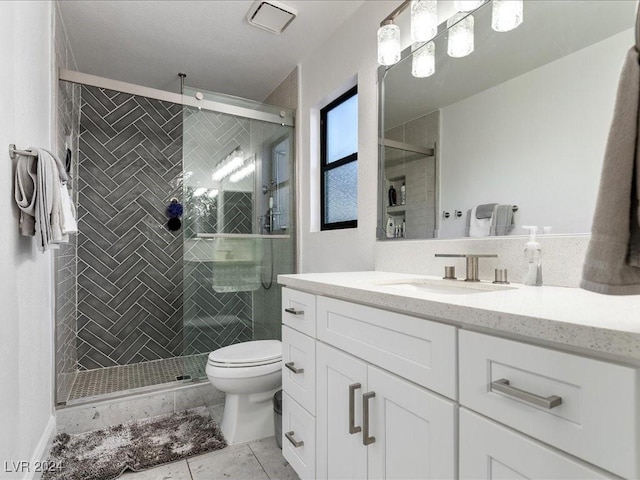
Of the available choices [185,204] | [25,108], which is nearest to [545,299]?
[25,108]

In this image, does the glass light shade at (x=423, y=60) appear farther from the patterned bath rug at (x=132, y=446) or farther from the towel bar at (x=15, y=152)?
the patterned bath rug at (x=132, y=446)

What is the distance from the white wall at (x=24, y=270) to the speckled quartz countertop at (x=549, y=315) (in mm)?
1245

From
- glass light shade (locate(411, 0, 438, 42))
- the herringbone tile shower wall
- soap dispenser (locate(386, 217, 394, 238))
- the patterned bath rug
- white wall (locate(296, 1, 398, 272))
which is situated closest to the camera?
glass light shade (locate(411, 0, 438, 42))

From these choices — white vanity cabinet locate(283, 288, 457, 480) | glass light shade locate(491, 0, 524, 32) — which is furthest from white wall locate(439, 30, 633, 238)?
white vanity cabinet locate(283, 288, 457, 480)

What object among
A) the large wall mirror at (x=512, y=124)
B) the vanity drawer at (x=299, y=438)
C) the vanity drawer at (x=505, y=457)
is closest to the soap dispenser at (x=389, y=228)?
the large wall mirror at (x=512, y=124)

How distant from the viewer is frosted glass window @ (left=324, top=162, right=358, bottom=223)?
2184 mm

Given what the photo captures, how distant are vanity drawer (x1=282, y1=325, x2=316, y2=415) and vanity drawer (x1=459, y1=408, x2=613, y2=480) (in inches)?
25.8

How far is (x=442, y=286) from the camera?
1362 mm

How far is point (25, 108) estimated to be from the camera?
4.74ft

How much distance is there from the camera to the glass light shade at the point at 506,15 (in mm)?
1269

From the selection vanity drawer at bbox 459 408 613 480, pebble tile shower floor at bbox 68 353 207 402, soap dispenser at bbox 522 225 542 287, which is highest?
soap dispenser at bbox 522 225 542 287

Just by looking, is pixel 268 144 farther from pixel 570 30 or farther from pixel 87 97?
pixel 570 30

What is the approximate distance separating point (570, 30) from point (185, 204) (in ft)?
7.25

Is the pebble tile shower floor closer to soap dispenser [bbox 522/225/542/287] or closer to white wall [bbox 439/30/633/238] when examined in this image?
white wall [bbox 439/30/633/238]
